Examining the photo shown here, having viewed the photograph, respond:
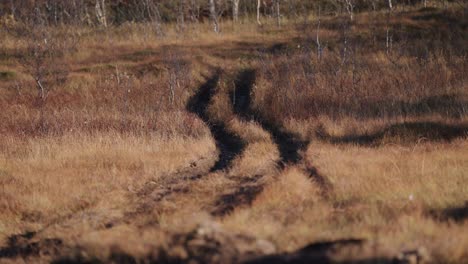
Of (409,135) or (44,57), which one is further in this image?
(44,57)

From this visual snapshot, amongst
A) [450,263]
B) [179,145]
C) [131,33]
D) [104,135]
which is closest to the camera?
Result: [450,263]

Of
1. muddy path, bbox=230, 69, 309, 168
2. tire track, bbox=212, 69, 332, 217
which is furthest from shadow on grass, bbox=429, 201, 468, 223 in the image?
muddy path, bbox=230, 69, 309, 168

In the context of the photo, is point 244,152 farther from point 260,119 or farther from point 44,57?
point 44,57

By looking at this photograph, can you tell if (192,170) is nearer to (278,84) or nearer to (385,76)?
(278,84)

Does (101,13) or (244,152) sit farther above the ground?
(101,13)

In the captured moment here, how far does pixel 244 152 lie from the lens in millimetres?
12672

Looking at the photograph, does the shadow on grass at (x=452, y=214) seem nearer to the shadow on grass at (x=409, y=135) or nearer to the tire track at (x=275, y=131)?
the tire track at (x=275, y=131)

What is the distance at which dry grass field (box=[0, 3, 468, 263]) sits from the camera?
693 centimetres

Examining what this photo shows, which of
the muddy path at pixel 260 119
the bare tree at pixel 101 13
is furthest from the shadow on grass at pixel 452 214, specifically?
the bare tree at pixel 101 13

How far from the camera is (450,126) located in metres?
13.5

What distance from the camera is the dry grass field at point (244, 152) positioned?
693cm

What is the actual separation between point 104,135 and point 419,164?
7.09 meters

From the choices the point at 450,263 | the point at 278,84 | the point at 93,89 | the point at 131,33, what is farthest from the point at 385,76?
the point at 131,33

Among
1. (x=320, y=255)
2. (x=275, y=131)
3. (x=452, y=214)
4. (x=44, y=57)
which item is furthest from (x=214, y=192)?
(x=44, y=57)
